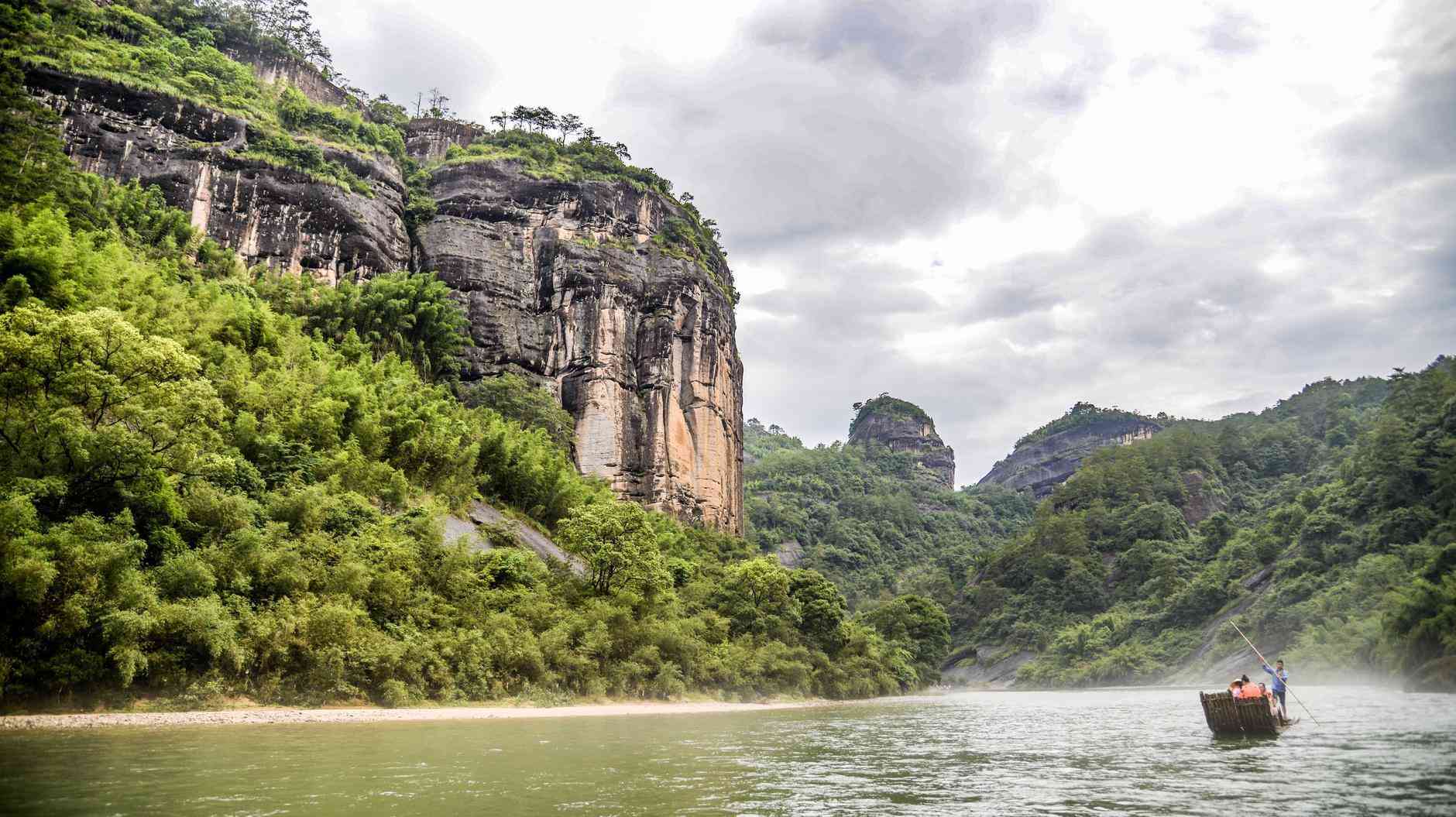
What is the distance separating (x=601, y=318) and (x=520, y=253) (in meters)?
7.88

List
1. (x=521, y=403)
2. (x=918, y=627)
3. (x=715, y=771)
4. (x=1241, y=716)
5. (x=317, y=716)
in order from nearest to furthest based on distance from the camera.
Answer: (x=715, y=771) → (x=1241, y=716) → (x=317, y=716) → (x=521, y=403) → (x=918, y=627)

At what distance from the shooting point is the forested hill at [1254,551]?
135ft

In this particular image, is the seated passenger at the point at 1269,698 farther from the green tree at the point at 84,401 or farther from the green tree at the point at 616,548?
the green tree at the point at 84,401

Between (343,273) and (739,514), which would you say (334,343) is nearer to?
(343,273)

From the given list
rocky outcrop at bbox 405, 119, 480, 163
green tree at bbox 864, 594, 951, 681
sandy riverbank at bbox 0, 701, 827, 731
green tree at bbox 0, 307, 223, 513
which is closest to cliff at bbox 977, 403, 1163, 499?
green tree at bbox 864, 594, 951, 681

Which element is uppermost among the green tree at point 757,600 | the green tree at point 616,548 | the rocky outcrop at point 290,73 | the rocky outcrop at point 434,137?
the rocky outcrop at point 290,73

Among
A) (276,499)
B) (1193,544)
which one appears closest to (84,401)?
(276,499)

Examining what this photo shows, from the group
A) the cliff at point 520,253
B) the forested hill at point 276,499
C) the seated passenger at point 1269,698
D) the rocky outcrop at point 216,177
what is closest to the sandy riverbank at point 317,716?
the forested hill at point 276,499

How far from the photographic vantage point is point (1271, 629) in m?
52.3

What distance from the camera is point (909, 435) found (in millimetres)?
163625

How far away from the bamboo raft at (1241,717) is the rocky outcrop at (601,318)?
129ft

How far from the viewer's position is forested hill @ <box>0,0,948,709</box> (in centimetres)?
1767

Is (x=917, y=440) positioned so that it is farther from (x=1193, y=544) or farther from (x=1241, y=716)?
(x=1241, y=716)

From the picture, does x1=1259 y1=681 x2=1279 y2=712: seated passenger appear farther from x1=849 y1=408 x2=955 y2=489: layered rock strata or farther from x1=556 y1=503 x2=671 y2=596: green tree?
x1=849 y1=408 x2=955 y2=489: layered rock strata
